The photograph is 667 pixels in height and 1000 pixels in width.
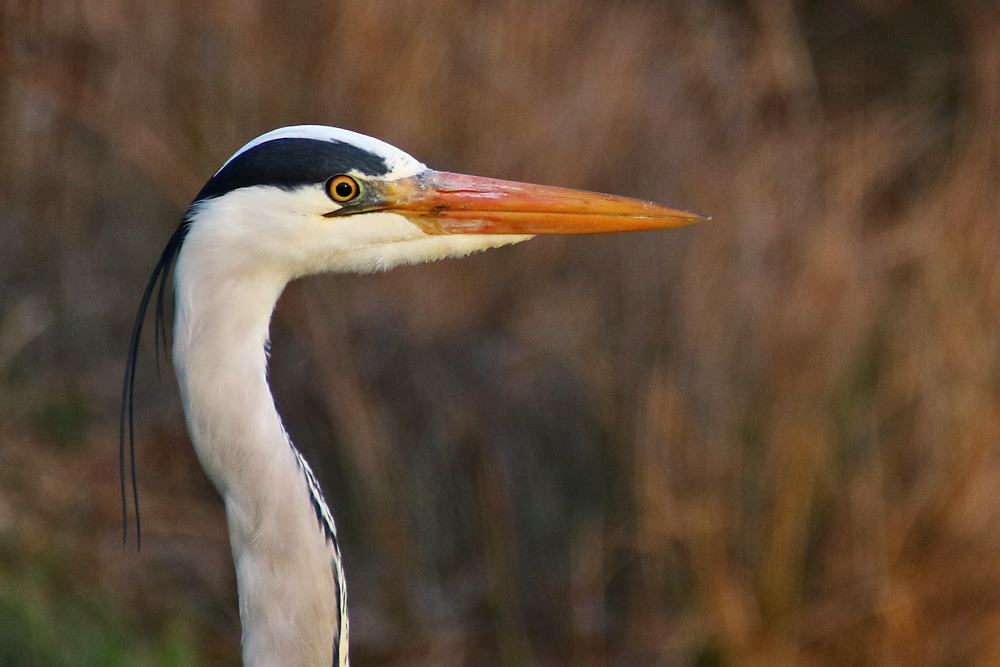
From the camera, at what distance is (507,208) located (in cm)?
164

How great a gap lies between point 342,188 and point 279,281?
17 centimetres

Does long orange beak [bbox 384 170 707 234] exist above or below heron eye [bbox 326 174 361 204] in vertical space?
below

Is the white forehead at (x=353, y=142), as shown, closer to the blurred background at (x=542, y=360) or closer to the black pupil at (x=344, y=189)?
the black pupil at (x=344, y=189)

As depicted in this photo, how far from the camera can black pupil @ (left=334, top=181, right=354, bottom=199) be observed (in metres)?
1.55

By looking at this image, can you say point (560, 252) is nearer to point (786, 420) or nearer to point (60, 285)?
point (786, 420)

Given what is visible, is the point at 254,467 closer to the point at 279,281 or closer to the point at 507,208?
the point at 279,281

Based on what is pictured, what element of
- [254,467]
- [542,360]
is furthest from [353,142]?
[542,360]

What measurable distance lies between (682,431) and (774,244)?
2.33 feet

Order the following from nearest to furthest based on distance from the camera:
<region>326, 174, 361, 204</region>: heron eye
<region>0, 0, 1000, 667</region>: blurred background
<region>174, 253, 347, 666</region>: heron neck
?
<region>174, 253, 347, 666</region>: heron neck < <region>326, 174, 361, 204</region>: heron eye < <region>0, 0, 1000, 667</region>: blurred background

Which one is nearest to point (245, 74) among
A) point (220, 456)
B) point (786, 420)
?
point (786, 420)

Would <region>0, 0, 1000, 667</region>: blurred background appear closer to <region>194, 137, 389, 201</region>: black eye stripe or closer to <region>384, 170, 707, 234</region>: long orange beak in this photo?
<region>384, 170, 707, 234</region>: long orange beak

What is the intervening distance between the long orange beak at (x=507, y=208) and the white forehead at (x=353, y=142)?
17mm

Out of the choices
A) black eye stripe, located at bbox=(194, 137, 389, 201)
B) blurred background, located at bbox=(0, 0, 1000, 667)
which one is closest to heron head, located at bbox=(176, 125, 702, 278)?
black eye stripe, located at bbox=(194, 137, 389, 201)

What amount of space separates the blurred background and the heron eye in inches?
59.4
